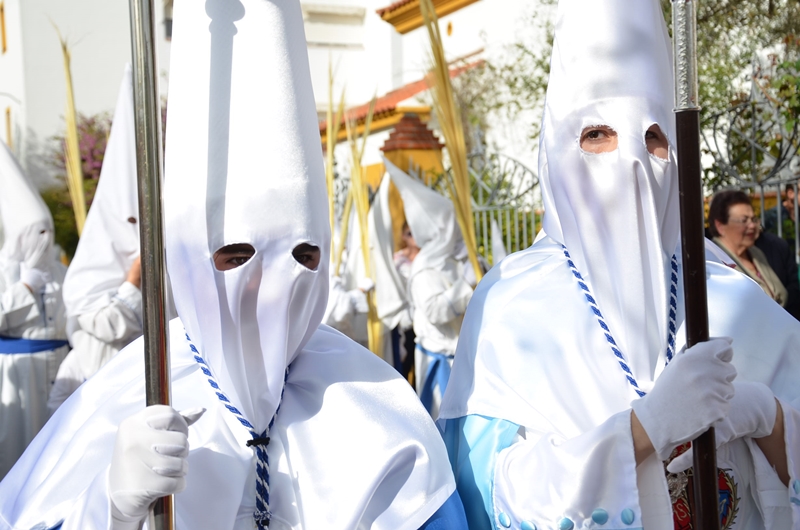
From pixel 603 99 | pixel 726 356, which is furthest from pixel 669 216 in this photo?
pixel 726 356

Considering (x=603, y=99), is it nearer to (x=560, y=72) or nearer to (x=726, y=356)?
(x=560, y=72)

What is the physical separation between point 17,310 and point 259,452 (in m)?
4.89

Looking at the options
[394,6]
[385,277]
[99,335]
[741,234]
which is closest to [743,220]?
[741,234]

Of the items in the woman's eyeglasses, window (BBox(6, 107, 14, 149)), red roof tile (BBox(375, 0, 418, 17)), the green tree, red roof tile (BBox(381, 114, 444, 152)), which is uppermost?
red roof tile (BBox(375, 0, 418, 17))

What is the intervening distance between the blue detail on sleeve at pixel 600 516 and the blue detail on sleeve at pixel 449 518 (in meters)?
0.30

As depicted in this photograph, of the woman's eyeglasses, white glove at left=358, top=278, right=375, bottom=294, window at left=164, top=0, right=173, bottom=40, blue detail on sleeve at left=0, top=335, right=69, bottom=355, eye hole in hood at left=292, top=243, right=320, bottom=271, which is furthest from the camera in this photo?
window at left=164, top=0, right=173, bottom=40

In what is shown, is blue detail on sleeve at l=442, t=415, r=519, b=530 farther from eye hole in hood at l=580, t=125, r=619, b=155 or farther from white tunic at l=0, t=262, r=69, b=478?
white tunic at l=0, t=262, r=69, b=478

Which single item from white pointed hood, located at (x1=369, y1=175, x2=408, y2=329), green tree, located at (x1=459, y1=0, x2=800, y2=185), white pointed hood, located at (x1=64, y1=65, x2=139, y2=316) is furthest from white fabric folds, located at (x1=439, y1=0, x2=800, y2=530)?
white pointed hood, located at (x1=369, y1=175, x2=408, y2=329)

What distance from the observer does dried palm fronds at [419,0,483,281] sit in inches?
260

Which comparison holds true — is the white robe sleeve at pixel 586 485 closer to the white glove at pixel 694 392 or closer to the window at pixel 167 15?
the white glove at pixel 694 392

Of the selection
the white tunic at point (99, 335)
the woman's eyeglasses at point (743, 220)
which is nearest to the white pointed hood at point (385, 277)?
the white tunic at point (99, 335)

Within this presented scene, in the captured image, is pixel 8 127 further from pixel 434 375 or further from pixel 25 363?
pixel 434 375

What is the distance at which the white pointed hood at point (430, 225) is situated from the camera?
325 inches

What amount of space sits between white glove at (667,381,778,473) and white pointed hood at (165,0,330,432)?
98cm
